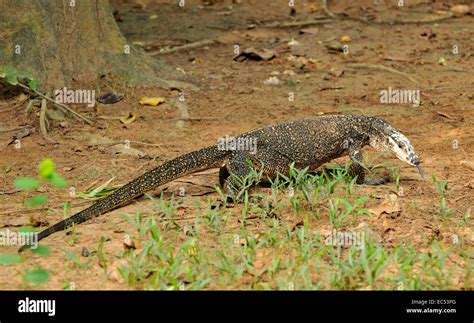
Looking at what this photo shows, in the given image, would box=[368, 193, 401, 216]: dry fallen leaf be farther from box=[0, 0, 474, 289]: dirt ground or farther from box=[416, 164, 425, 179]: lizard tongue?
box=[416, 164, 425, 179]: lizard tongue

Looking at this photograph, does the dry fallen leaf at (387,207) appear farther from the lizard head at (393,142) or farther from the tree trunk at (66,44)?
the tree trunk at (66,44)

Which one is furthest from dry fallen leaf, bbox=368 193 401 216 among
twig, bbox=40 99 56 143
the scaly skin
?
twig, bbox=40 99 56 143

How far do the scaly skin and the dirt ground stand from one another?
0.57ft

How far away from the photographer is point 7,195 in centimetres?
588

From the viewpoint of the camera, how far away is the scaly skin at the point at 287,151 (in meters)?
5.65

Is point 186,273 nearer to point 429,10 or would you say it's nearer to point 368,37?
point 368,37

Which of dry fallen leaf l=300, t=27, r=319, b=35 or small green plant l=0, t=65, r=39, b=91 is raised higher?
dry fallen leaf l=300, t=27, r=319, b=35

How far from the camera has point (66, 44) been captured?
7637 mm

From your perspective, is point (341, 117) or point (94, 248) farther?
point (341, 117)

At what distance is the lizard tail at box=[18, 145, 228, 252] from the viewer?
529cm

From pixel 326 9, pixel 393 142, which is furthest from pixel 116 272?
pixel 326 9

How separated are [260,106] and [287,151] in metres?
2.17

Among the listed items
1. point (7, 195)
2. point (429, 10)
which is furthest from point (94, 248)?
point (429, 10)
